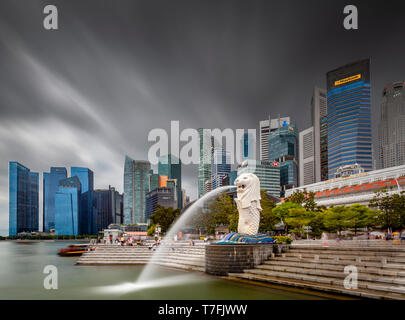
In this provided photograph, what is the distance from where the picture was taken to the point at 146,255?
112ft

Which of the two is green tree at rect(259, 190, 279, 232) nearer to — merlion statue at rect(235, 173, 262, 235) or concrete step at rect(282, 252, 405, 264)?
merlion statue at rect(235, 173, 262, 235)

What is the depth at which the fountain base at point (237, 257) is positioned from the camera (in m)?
22.9

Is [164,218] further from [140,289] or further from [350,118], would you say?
[350,118]

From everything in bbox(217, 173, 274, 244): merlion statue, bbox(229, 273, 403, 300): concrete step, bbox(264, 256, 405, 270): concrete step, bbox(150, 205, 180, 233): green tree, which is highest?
bbox(217, 173, 274, 244): merlion statue

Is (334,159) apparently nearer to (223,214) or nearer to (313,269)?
(223,214)

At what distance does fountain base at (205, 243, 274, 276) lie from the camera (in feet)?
75.2

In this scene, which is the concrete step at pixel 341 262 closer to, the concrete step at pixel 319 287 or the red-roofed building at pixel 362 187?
the concrete step at pixel 319 287

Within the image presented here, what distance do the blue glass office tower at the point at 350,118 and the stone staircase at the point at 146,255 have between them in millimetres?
152621

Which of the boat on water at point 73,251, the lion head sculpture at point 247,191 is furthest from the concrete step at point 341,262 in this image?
the boat on water at point 73,251

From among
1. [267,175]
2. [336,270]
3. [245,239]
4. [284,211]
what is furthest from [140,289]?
[267,175]

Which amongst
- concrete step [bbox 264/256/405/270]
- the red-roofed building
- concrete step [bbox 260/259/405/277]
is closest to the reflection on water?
concrete step [bbox 260/259/405/277]
